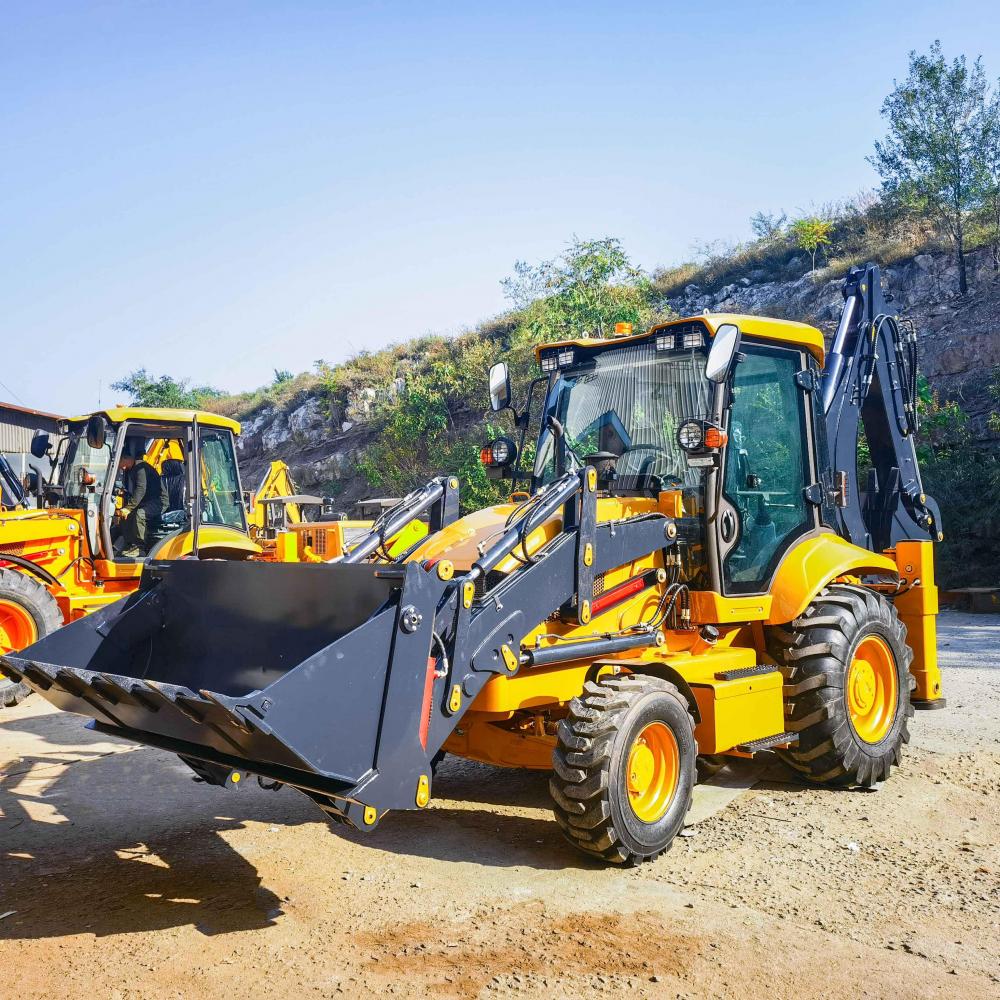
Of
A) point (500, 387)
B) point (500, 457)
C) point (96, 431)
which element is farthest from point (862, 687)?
point (96, 431)

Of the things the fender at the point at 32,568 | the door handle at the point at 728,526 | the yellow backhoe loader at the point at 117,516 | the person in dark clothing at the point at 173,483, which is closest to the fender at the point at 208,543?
the yellow backhoe loader at the point at 117,516

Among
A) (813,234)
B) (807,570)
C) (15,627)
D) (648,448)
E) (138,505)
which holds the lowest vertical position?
(15,627)

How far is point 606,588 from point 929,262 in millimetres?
18040

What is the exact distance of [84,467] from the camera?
1034 cm

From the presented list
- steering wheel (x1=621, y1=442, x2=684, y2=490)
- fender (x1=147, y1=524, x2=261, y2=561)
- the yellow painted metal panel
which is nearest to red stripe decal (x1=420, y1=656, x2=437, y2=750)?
the yellow painted metal panel

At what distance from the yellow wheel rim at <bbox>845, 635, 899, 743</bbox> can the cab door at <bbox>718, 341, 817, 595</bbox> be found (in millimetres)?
893

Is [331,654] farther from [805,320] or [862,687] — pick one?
[805,320]

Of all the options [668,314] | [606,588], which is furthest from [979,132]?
[606,588]

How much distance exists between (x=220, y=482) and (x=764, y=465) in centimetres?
672

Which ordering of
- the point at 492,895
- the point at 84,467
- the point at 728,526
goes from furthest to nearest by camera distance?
1. the point at 84,467
2. the point at 728,526
3. the point at 492,895

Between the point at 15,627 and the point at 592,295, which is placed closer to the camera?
the point at 15,627

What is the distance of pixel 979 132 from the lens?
62.5ft

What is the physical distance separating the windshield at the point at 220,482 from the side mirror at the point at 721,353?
6949mm

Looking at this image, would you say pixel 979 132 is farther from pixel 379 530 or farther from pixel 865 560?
pixel 379 530
